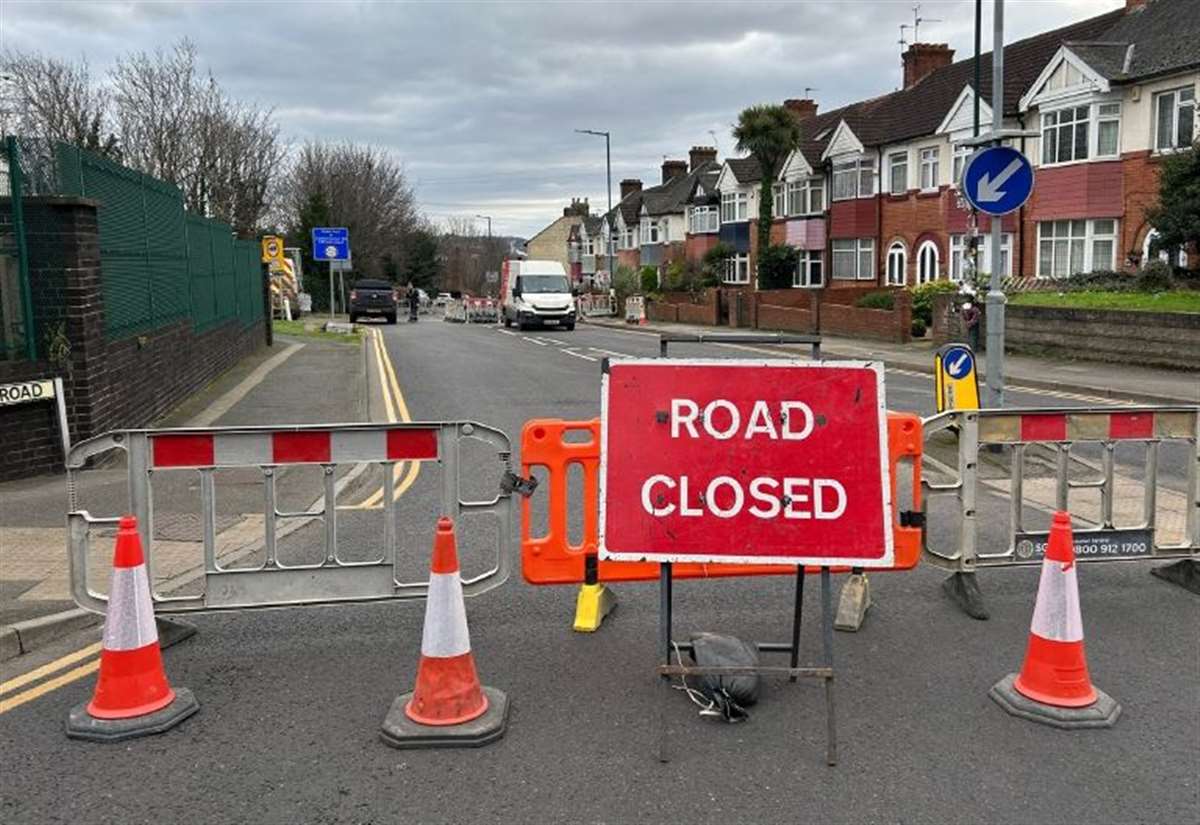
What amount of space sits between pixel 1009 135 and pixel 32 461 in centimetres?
994

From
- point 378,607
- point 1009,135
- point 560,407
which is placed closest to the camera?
point 378,607

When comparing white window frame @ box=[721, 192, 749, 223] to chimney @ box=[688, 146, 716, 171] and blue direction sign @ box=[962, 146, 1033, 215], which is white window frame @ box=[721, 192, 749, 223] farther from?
blue direction sign @ box=[962, 146, 1033, 215]

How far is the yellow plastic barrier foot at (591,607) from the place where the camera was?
5516 millimetres

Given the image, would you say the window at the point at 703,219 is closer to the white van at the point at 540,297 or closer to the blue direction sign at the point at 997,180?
the white van at the point at 540,297

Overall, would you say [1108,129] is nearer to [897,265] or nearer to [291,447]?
[897,265]

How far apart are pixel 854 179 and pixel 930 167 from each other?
4923mm

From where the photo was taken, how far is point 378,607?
5.92m

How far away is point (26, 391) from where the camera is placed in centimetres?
900

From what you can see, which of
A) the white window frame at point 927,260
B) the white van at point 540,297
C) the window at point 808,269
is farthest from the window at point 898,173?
the white van at point 540,297

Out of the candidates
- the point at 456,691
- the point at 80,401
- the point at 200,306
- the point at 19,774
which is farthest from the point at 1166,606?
the point at 200,306

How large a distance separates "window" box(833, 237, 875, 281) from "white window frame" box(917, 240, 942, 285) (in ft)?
11.0

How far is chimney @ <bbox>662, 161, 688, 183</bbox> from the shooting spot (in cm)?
8038

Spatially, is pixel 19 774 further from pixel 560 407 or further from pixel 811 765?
pixel 560 407

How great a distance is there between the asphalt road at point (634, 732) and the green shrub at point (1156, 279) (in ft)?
66.2
